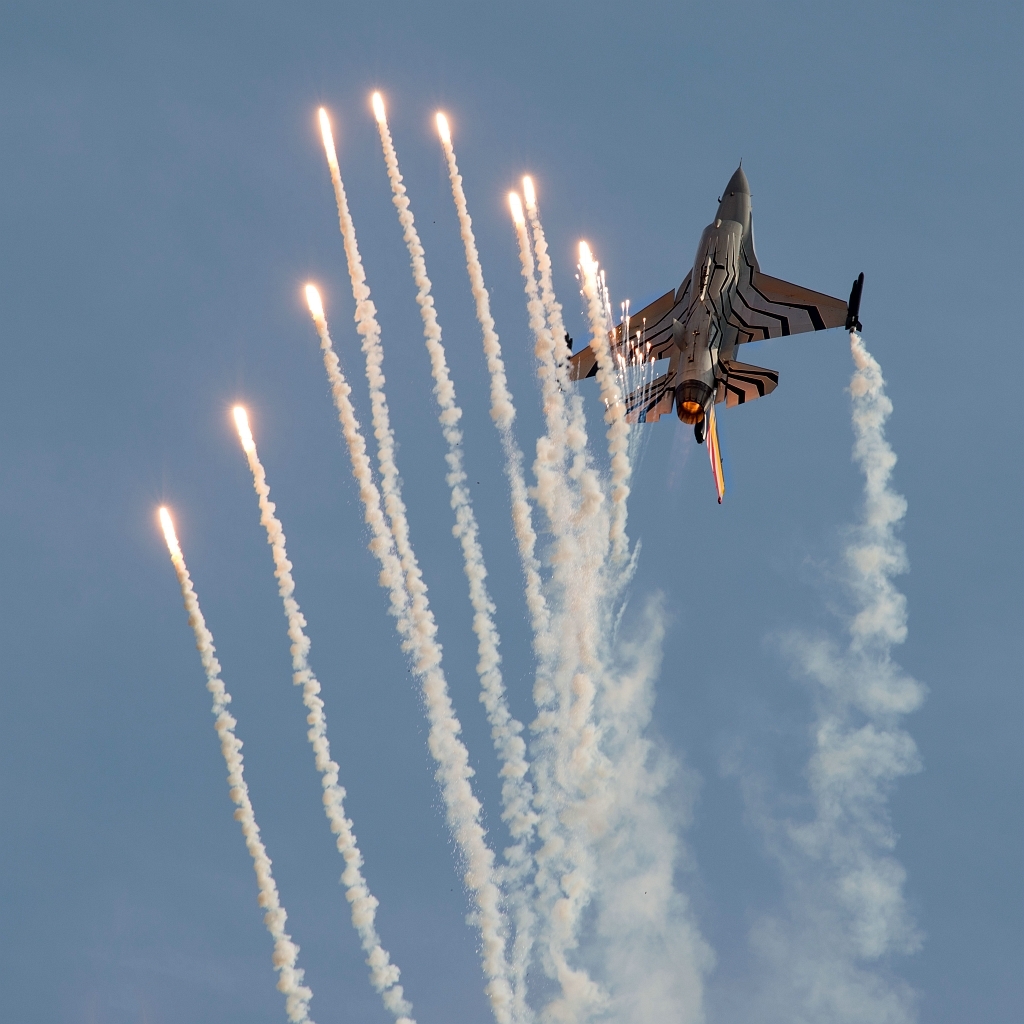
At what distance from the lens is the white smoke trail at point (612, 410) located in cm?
5728

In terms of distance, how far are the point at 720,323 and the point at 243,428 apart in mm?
20094

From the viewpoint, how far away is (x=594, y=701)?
2247 inches

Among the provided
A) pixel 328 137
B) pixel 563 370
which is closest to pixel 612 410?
pixel 563 370

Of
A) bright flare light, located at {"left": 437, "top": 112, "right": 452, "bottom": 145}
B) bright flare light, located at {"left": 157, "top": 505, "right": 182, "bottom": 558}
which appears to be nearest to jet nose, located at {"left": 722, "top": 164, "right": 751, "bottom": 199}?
bright flare light, located at {"left": 437, "top": 112, "right": 452, "bottom": 145}

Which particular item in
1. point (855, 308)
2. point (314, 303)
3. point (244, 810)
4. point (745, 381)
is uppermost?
point (855, 308)

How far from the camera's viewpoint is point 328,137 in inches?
2344

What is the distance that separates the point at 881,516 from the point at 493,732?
18.7 meters

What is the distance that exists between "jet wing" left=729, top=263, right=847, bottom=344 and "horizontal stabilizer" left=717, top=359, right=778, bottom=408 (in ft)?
7.17

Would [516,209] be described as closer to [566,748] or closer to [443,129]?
[443,129]

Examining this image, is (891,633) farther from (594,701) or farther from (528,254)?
(528,254)

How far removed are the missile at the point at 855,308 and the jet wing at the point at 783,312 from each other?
52.4 inches

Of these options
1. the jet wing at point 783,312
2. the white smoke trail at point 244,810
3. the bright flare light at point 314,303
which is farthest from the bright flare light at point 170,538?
the jet wing at point 783,312

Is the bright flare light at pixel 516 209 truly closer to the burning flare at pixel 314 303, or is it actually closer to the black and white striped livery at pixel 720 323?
the black and white striped livery at pixel 720 323

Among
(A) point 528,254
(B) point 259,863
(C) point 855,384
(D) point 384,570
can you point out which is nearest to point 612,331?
(A) point 528,254
